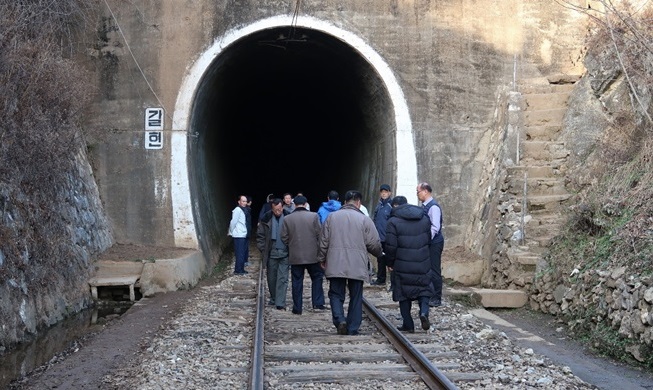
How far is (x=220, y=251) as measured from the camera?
58.3 feet

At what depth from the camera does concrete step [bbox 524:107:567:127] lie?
13.6 m

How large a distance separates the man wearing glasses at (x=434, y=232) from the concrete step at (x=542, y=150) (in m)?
4.07

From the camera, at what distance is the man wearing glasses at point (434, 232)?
365 inches

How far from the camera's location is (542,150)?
1312 cm

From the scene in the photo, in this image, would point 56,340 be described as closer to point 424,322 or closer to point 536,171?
point 424,322

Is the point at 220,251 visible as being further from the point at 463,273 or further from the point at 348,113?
the point at 463,273

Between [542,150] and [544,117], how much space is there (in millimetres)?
933

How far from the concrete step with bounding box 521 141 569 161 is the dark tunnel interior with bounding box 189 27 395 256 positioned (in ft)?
9.16

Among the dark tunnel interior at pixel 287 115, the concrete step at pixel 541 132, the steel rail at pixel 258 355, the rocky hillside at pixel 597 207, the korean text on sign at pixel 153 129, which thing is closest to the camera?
the steel rail at pixel 258 355

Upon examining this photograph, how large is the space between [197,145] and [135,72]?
230 centimetres

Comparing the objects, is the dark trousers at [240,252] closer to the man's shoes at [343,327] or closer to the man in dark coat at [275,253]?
the man in dark coat at [275,253]

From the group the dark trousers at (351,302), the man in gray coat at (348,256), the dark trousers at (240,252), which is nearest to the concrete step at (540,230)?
the man in gray coat at (348,256)

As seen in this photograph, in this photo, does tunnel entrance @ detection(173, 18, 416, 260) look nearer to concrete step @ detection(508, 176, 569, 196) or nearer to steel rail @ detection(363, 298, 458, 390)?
concrete step @ detection(508, 176, 569, 196)

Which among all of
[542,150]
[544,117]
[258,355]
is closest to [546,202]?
[542,150]
